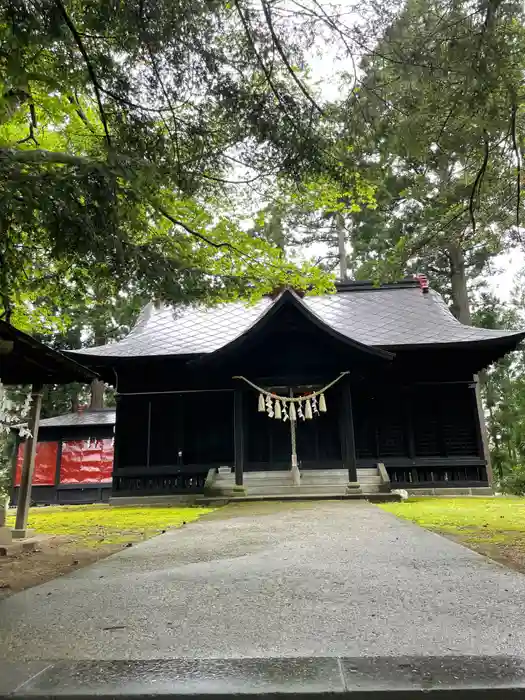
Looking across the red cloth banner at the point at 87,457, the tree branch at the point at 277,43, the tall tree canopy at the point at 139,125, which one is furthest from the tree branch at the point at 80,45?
the red cloth banner at the point at 87,457

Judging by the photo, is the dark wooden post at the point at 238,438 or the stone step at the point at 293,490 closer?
the stone step at the point at 293,490

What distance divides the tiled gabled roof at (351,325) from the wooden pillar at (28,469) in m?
5.61

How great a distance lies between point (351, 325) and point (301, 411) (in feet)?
12.0

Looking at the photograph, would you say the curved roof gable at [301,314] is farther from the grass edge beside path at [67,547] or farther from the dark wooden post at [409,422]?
the grass edge beside path at [67,547]

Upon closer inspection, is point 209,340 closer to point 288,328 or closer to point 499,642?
point 288,328

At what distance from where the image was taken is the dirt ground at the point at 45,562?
3287mm

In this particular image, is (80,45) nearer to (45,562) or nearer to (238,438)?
(45,562)

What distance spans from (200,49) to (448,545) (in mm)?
4470

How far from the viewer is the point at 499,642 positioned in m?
1.74

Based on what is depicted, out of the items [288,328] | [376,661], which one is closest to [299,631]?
[376,661]

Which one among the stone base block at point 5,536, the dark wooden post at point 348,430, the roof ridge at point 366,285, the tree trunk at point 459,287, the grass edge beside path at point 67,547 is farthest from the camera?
the tree trunk at point 459,287

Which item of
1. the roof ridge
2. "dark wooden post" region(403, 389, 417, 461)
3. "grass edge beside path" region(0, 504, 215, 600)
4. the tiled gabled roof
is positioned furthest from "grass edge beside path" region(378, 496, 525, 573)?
the roof ridge

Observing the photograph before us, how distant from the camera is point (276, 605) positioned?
2.27 m

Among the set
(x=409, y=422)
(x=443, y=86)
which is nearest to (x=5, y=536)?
(x=443, y=86)
